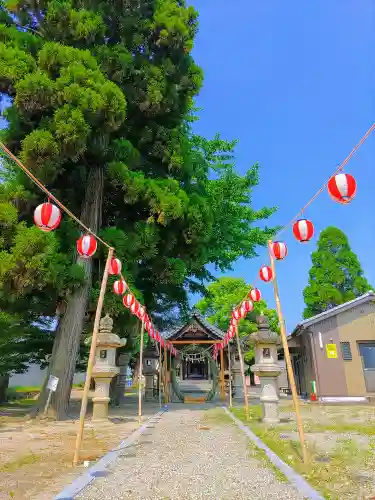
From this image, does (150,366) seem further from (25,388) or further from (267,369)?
(25,388)

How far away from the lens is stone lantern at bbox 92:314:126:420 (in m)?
10.6

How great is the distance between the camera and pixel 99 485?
429 cm

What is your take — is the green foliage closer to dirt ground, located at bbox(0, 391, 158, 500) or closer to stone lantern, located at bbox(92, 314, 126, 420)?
stone lantern, located at bbox(92, 314, 126, 420)

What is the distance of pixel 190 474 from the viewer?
482 cm

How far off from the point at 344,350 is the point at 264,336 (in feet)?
28.5

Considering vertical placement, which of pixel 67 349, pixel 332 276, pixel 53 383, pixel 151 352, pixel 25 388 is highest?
pixel 332 276

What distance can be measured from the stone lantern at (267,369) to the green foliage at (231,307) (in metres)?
21.1

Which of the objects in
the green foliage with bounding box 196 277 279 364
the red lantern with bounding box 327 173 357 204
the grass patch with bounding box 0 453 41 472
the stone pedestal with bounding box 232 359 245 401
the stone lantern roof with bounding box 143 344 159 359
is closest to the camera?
the grass patch with bounding box 0 453 41 472

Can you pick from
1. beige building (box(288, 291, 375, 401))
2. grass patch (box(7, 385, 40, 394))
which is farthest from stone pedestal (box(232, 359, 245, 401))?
grass patch (box(7, 385, 40, 394))

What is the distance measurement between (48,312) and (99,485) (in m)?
9.18

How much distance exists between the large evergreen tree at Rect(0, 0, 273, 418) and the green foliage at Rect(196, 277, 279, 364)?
1810 cm

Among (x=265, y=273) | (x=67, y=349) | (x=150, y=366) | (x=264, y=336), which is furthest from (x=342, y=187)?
(x=150, y=366)

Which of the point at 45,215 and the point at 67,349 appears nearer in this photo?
the point at 45,215

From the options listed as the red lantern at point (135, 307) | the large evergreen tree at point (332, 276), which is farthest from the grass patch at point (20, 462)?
the large evergreen tree at point (332, 276)
